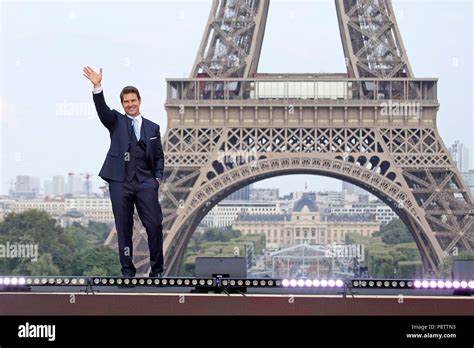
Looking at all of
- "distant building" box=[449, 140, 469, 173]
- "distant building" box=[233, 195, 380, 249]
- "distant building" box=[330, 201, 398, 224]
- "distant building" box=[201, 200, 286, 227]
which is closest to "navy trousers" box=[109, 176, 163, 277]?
"distant building" box=[449, 140, 469, 173]

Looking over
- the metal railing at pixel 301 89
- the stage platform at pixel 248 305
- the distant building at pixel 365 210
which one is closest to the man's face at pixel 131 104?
the stage platform at pixel 248 305

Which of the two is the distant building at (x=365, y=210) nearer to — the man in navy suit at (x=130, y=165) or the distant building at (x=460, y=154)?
the distant building at (x=460, y=154)

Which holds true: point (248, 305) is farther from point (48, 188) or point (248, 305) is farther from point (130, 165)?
point (48, 188)

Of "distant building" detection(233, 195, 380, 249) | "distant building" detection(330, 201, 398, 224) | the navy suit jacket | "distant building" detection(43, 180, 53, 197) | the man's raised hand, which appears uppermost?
the man's raised hand

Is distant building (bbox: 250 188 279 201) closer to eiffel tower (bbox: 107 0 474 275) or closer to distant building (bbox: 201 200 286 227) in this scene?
distant building (bbox: 201 200 286 227)

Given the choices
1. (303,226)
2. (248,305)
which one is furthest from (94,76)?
(303,226)

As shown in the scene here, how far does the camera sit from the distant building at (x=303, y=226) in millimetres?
50406

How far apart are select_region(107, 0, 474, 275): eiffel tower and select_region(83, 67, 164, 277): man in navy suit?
23001 millimetres

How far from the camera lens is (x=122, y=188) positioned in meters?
6.93

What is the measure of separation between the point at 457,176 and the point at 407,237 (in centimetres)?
1596

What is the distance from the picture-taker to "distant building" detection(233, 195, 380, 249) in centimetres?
5041

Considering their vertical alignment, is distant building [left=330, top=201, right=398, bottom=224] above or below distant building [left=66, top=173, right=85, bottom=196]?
below
